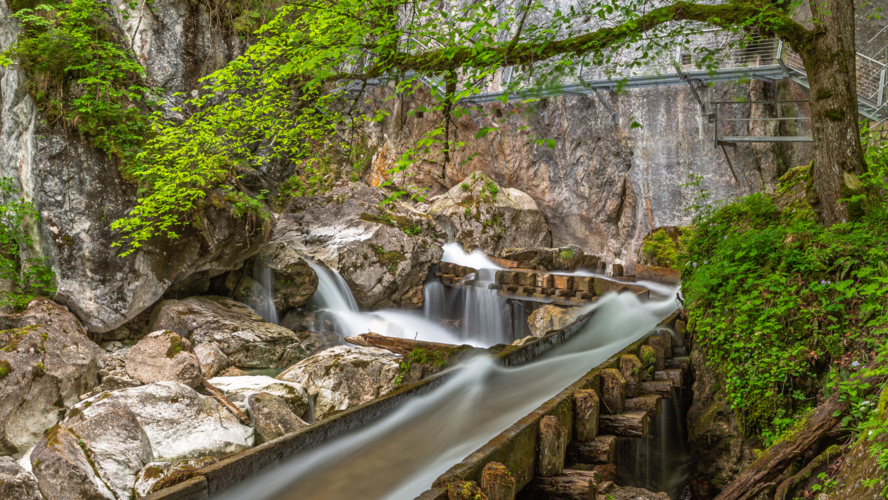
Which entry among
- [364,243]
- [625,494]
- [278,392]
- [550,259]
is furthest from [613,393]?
[550,259]

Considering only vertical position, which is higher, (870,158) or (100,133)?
(100,133)

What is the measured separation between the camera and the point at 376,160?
74.4 ft

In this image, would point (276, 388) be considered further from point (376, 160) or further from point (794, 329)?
point (376, 160)

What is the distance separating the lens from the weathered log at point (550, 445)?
285 centimetres

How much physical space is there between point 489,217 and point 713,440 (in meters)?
14.8

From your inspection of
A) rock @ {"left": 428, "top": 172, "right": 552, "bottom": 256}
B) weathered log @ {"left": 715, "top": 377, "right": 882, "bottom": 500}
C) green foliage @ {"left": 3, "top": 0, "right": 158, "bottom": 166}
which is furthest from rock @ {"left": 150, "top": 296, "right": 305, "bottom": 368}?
rock @ {"left": 428, "top": 172, "right": 552, "bottom": 256}

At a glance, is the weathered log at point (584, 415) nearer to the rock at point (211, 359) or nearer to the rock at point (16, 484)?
the rock at point (16, 484)

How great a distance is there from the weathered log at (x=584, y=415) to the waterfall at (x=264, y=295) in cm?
944

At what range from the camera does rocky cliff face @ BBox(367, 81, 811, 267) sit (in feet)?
48.3

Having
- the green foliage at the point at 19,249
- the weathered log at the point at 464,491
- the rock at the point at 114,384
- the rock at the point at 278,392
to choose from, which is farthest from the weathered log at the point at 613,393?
the green foliage at the point at 19,249

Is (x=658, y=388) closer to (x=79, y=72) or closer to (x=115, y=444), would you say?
(x=115, y=444)

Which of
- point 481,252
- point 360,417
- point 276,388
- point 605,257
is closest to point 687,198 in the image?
point 605,257

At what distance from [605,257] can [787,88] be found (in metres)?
7.31

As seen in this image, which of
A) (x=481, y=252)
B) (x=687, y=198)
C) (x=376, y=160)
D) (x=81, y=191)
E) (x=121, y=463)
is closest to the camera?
(x=121, y=463)
